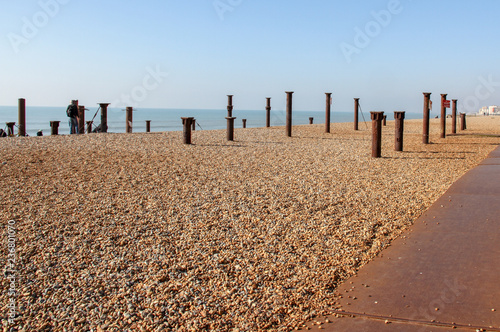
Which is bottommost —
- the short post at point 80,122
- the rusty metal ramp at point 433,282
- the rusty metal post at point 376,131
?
the rusty metal ramp at point 433,282

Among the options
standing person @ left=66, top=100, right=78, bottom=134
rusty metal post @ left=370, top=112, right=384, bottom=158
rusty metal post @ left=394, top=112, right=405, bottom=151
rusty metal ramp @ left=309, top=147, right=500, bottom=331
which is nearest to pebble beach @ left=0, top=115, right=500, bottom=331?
rusty metal ramp @ left=309, top=147, right=500, bottom=331

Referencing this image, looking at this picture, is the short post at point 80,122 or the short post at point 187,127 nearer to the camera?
the short post at point 187,127

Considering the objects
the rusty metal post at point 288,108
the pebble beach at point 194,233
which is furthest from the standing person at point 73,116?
the pebble beach at point 194,233

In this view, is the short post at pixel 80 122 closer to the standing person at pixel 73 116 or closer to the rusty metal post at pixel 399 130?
the standing person at pixel 73 116

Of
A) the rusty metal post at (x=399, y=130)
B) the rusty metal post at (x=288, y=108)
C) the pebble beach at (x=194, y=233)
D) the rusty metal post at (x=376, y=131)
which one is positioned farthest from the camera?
the rusty metal post at (x=288, y=108)

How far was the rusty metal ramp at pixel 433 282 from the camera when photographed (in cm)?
282

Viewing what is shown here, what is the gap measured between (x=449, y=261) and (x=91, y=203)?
419 centimetres

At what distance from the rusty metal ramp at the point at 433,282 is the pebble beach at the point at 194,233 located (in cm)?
18

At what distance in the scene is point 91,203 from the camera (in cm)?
604

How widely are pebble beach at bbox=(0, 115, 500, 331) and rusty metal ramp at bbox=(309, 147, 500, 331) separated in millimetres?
Result: 184

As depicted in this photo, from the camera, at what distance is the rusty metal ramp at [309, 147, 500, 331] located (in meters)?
2.82

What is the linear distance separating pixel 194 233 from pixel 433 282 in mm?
2295

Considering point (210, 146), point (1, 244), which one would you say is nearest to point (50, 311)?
point (1, 244)

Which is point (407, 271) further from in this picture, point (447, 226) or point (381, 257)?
point (447, 226)
